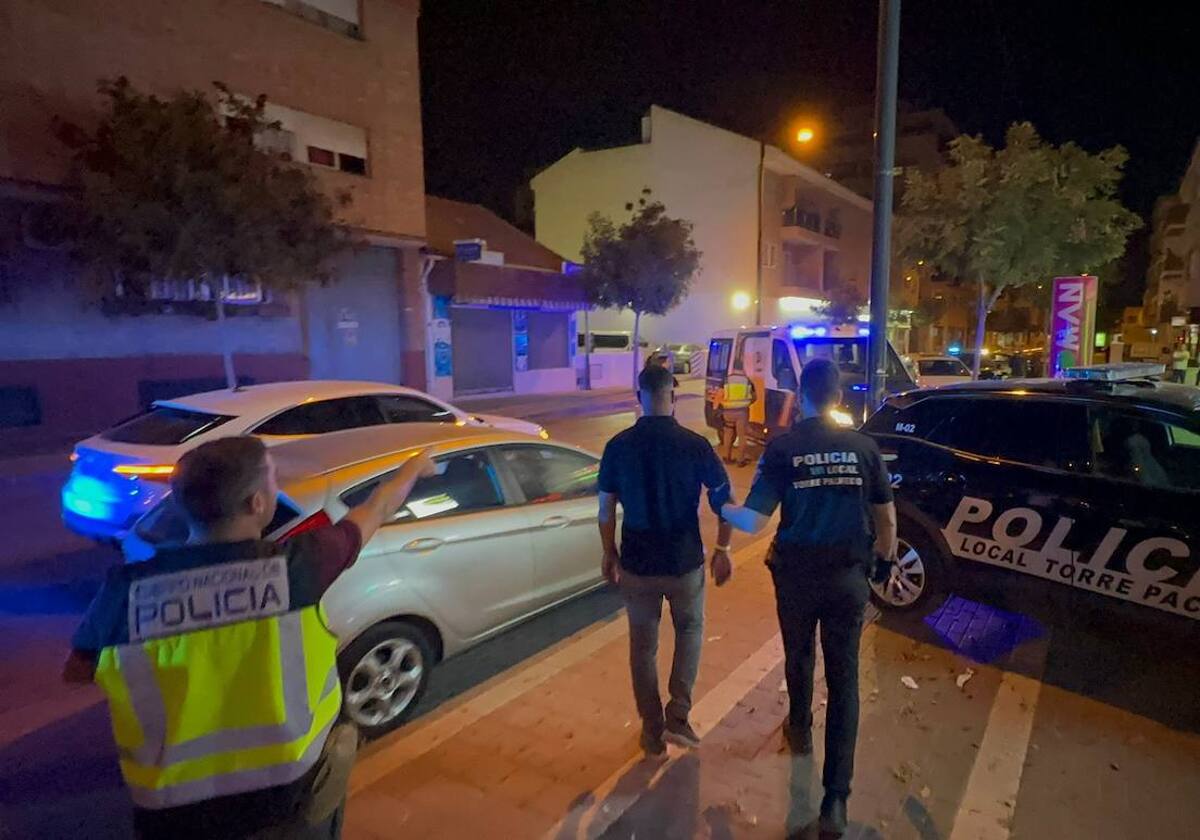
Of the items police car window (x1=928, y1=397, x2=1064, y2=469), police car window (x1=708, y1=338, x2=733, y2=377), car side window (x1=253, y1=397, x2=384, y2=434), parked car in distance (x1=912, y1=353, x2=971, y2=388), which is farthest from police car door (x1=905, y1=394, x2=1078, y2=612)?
parked car in distance (x1=912, y1=353, x2=971, y2=388)

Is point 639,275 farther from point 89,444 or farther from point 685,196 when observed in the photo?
point 89,444

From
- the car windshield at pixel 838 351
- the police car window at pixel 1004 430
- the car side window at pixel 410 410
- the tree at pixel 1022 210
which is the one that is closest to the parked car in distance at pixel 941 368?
the tree at pixel 1022 210

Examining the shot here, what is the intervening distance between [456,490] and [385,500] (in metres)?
2.15

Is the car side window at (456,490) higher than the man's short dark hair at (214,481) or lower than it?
lower

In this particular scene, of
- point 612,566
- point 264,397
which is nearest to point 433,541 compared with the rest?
point 612,566

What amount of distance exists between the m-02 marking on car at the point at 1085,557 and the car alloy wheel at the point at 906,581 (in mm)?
278

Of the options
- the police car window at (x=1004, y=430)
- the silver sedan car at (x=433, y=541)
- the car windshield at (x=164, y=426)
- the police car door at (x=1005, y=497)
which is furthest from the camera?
the car windshield at (x=164, y=426)

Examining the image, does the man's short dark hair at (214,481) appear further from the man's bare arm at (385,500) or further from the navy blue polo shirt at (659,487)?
the navy blue polo shirt at (659,487)

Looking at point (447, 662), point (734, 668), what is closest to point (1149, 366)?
point (734, 668)

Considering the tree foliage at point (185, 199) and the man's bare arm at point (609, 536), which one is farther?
the tree foliage at point (185, 199)

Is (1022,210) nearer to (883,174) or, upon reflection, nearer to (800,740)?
(883,174)

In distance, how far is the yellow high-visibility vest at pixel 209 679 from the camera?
161 cm

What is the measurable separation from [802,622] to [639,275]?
21.8 m

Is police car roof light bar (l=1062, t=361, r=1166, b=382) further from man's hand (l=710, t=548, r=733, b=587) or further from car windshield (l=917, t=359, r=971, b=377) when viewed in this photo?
car windshield (l=917, t=359, r=971, b=377)
